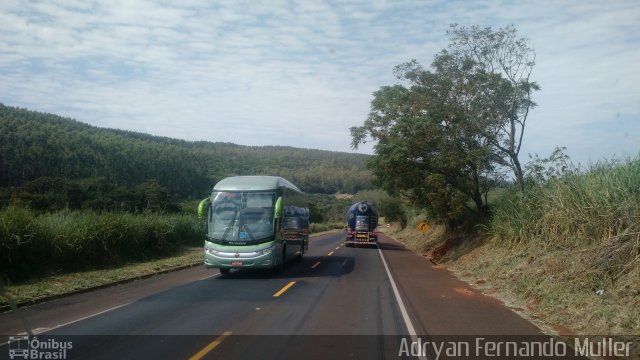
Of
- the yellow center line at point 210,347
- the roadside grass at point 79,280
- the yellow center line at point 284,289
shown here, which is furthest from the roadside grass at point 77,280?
the yellow center line at point 284,289

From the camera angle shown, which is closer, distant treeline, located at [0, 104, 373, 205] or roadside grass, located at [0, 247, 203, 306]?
roadside grass, located at [0, 247, 203, 306]

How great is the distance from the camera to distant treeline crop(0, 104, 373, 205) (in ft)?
126

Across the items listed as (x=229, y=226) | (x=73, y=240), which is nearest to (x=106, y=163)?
(x=73, y=240)

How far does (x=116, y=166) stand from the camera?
53.6m

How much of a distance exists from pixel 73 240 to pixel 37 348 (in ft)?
40.8

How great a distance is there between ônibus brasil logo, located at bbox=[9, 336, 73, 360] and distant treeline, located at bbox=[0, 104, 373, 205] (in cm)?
2089

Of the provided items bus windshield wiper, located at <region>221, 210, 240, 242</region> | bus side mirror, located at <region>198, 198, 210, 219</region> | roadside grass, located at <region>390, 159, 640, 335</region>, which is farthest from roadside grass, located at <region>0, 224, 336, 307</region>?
roadside grass, located at <region>390, 159, 640, 335</region>

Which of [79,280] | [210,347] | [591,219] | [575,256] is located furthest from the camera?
[79,280]

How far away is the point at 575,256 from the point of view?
40.2ft

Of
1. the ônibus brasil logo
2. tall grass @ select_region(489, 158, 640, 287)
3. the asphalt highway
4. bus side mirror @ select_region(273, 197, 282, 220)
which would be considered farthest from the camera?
bus side mirror @ select_region(273, 197, 282, 220)

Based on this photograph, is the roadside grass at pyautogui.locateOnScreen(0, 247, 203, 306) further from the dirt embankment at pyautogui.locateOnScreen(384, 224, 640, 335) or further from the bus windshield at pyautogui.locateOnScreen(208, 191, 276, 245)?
the dirt embankment at pyautogui.locateOnScreen(384, 224, 640, 335)

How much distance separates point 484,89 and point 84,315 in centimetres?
1818

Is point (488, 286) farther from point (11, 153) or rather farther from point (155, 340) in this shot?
point (11, 153)

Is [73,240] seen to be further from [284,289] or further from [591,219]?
[591,219]
